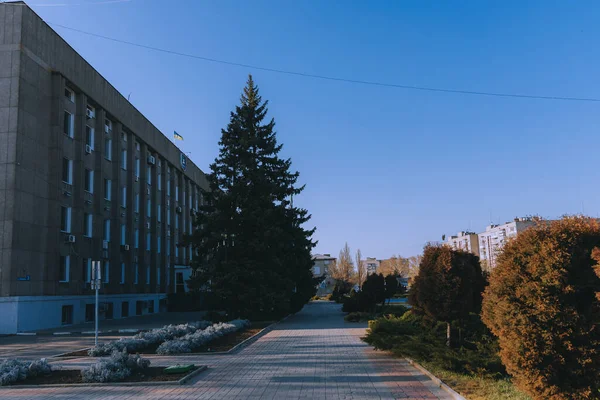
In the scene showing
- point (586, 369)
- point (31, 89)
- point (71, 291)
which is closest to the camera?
→ point (586, 369)

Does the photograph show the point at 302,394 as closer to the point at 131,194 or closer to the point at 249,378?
the point at 249,378

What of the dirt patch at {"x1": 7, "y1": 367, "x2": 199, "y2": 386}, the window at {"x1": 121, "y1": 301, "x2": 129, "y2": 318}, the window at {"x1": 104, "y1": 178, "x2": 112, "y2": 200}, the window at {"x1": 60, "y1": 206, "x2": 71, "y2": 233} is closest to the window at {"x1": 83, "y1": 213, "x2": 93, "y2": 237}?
the window at {"x1": 60, "y1": 206, "x2": 71, "y2": 233}

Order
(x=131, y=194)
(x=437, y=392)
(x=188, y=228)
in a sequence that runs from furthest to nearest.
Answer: (x=188, y=228), (x=131, y=194), (x=437, y=392)

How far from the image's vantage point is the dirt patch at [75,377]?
10211 mm

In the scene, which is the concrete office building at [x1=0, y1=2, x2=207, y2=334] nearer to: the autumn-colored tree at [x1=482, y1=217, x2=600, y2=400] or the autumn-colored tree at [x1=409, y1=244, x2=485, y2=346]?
the autumn-colored tree at [x1=409, y1=244, x2=485, y2=346]

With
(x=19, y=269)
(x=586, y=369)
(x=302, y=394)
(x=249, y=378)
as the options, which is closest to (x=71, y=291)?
(x=19, y=269)

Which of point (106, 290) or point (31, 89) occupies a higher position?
point (31, 89)

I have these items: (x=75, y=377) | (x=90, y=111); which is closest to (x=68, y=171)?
(x=90, y=111)

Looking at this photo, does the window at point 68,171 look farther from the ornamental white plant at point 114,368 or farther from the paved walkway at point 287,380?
the ornamental white plant at point 114,368

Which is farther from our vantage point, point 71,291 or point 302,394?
point 71,291

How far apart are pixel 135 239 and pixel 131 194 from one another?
12.8ft

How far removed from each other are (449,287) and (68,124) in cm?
2582

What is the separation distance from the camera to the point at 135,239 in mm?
41000

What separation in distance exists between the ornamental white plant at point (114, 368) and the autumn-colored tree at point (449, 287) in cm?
657
